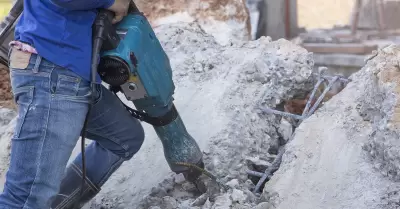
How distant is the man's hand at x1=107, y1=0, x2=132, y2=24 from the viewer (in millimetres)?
2141

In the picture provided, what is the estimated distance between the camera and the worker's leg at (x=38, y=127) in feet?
6.51

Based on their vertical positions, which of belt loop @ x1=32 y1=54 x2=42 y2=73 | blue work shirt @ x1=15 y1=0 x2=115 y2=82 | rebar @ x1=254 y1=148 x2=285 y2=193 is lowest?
rebar @ x1=254 y1=148 x2=285 y2=193

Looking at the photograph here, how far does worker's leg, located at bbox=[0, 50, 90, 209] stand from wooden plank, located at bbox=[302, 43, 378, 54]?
5484 millimetres

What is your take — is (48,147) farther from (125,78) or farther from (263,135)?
(263,135)

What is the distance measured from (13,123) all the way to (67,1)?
1.76 meters

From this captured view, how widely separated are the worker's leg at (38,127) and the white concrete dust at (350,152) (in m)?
0.93

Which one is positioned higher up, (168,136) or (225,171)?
(168,136)

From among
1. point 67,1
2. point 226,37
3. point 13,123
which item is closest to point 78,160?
point 67,1

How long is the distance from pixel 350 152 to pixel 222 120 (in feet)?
2.41

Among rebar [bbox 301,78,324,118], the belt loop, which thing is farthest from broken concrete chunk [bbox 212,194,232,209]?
the belt loop

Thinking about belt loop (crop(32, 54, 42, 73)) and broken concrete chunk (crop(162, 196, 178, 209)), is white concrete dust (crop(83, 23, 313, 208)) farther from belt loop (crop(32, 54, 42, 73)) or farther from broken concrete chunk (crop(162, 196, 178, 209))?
belt loop (crop(32, 54, 42, 73))

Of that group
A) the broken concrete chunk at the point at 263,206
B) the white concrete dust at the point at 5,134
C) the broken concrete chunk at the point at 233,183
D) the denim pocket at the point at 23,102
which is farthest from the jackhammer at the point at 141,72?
the white concrete dust at the point at 5,134

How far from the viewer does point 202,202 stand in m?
2.53

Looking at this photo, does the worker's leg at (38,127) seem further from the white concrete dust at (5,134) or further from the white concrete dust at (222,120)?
the white concrete dust at (5,134)
